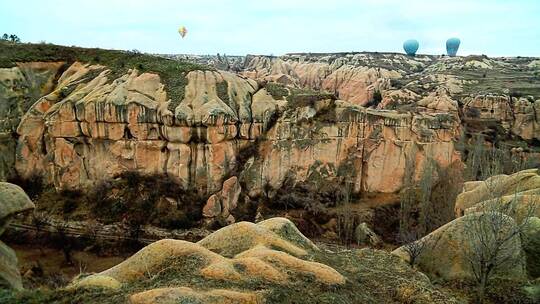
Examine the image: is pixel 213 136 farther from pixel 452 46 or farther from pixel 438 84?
pixel 452 46

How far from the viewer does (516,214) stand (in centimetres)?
1944

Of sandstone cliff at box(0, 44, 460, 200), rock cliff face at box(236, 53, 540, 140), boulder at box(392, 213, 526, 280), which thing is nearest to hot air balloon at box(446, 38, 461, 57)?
rock cliff face at box(236, 53, 540, 140)

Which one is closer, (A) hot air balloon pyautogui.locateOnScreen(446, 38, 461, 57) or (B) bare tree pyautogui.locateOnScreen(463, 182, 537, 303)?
Result: (B) bare tree pyautogui.locateOnScreen(463, 182, 537, 303)

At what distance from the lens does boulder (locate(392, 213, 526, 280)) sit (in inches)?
616

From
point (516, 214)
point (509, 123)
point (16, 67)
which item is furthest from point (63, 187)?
point (509, 123)

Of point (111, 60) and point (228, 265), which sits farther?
point (111, 60)

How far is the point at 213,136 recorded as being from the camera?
39.2 m

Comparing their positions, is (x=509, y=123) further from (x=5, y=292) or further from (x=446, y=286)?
(x=5, y=292)

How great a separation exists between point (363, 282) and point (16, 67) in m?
43.5

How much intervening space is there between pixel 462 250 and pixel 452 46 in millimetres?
131693

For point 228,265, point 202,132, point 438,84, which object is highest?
point 438,84

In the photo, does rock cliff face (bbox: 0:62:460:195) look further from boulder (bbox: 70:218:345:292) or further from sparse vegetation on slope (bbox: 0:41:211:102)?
boulder (bbox: 70:218:345:292)

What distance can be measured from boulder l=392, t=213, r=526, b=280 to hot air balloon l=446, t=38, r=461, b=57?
423 feet

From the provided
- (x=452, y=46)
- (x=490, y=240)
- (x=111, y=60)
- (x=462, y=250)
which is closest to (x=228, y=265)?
(x=490, y=240)
